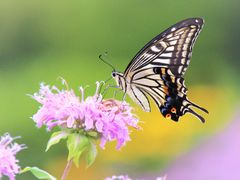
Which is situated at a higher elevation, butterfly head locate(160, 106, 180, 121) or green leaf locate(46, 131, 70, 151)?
butterfly head locate(160, 106, 180, 121)

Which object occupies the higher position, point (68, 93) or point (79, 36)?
point (79, 36)

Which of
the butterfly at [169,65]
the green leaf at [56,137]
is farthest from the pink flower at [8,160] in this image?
the butterfly at [169,65]

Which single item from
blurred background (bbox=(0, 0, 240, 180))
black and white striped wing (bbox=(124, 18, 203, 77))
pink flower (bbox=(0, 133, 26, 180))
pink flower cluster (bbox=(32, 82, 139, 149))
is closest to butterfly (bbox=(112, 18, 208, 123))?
black and white striped wing (bbox=(124, 18, 203, 77))

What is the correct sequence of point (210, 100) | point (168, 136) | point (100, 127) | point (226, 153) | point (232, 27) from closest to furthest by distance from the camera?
point (100, 127), point (226, 153), point (168, 136), point (210, 100), point (232, 27)

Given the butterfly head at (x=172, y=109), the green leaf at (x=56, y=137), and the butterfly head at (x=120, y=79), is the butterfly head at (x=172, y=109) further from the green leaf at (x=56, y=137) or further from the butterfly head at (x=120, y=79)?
the green leaf at (x=56, y=137)

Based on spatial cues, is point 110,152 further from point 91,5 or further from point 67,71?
point 91,5

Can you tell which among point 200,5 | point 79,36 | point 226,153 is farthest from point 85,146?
point 200,5

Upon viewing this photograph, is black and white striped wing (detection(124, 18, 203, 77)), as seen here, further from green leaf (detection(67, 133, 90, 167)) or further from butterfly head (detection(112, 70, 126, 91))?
green leaf (detection(67, 133, 90, 167))
